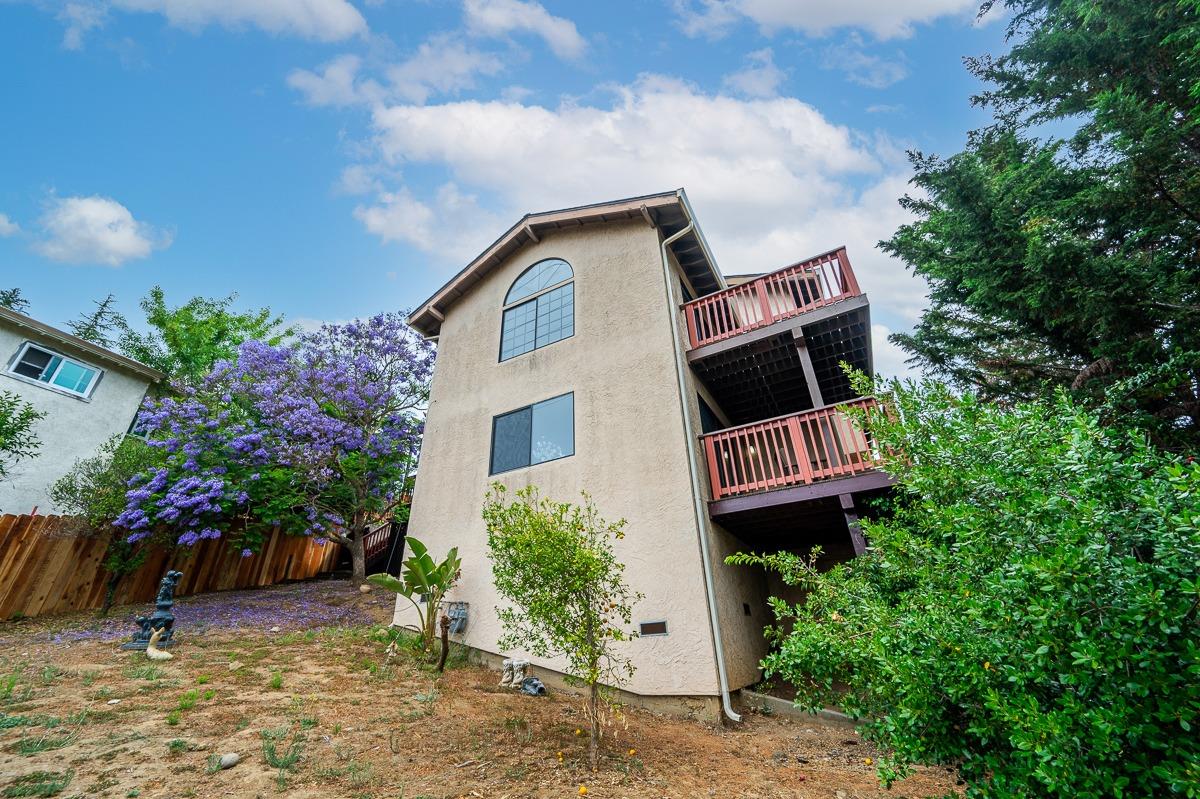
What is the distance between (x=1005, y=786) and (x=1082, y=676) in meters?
0.81

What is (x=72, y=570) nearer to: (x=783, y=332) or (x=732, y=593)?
(x=732, y=593)

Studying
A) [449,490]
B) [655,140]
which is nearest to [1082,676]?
[449,490]

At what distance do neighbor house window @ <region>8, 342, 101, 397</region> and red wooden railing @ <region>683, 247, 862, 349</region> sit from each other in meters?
19.4

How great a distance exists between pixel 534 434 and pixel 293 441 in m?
8.65

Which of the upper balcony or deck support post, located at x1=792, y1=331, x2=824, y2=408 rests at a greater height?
the upper balcony

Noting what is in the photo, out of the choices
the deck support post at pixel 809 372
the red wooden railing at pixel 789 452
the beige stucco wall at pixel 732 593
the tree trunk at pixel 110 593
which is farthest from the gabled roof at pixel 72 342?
the deck support post at pixel 809 372

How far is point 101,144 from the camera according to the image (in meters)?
14.4

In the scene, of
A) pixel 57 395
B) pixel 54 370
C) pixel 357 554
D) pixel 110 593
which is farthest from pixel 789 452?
pixel 54 370

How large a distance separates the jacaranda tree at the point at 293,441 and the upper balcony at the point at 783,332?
1057 cm

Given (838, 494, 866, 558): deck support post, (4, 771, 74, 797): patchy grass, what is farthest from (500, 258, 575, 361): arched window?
(4, 771, 74, 797): patchy grass

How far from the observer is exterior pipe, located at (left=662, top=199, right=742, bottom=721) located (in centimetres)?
656

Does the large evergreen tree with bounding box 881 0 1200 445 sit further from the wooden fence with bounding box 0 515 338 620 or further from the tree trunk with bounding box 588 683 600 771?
the wooden fence with bounding box 0 515 338 620

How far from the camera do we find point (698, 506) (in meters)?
7.44

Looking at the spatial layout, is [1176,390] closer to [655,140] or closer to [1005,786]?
[1005,786]
